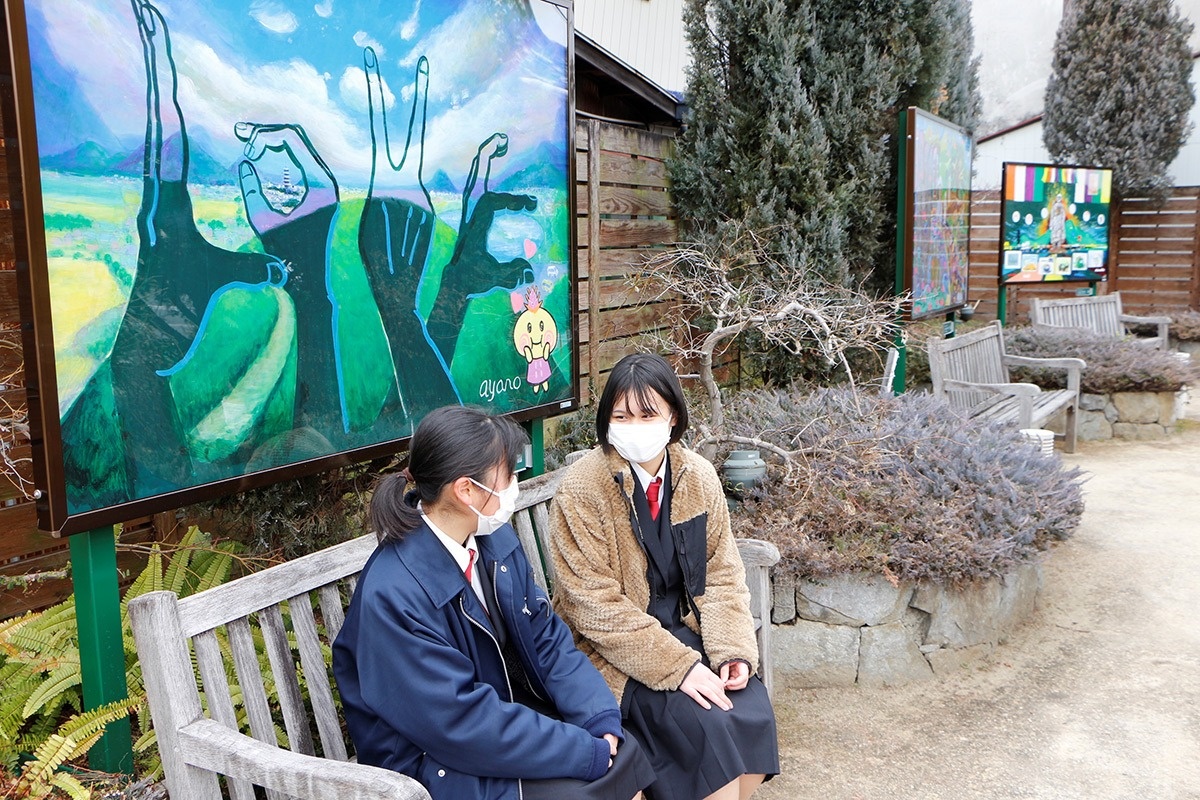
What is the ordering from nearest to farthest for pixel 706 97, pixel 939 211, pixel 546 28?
pixel 546 28
pixel 706 97
pixel 939 211

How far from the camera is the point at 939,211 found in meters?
7.96

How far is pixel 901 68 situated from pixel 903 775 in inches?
212

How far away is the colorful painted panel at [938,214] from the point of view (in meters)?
7.21

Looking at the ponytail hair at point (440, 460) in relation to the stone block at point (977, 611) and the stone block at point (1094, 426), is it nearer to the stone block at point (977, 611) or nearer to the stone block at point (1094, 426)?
Answer: the stone block at point (977, 611)

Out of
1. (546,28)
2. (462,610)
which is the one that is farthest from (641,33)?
(462,610)

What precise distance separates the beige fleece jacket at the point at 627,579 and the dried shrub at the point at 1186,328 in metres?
12.2

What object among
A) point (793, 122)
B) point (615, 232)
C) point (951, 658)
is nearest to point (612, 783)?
point (951, 658)

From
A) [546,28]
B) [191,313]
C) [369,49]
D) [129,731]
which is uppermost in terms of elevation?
[546,28]

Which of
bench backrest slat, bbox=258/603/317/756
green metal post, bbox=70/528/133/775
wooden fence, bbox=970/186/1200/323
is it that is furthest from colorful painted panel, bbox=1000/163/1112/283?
green metal post, bbox=70/528/133/775

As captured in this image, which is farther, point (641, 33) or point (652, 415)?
point (641, 33)

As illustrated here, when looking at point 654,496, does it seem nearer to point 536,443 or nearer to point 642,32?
point 536,443

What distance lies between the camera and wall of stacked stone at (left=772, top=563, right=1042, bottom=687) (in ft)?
13.8

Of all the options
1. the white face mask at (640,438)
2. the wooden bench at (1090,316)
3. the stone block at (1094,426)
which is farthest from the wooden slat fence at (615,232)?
the wooden bench at (1090,316)

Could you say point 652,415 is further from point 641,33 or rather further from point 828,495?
point 641,33
